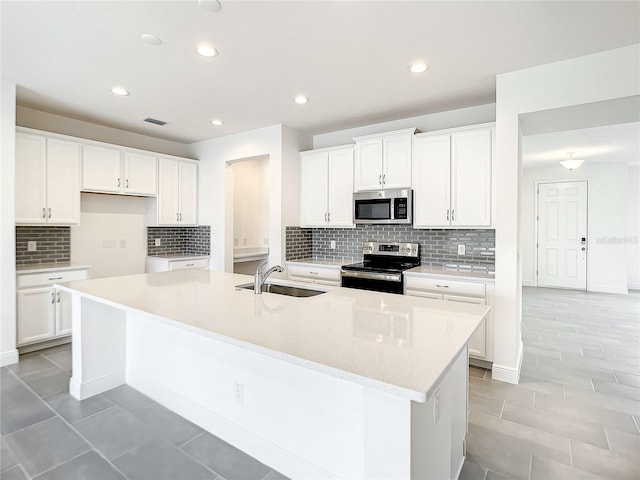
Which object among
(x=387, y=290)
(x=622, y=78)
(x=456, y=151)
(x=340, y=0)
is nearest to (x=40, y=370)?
(x=387, y=290)

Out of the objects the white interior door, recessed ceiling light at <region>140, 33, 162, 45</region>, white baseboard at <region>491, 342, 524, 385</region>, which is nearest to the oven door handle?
white baseboard at <region>491, 342, 524, 385</region>

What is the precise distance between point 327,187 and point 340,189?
200mm

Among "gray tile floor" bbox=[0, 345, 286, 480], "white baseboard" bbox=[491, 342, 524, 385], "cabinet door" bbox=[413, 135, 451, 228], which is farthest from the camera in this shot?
"cabinet door" bbox=[413, 135, 451, 228]

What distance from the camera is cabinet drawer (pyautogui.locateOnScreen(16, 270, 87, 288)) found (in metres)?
3.46

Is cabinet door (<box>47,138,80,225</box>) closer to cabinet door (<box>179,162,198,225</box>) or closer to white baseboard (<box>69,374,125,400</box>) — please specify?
cabinet door (<box>179,162,198,225</box>)

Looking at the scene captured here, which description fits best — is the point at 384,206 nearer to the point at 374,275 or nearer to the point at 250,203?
the point at 374,275

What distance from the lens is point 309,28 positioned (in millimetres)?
2285

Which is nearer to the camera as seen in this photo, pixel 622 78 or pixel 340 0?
pixel 340 0

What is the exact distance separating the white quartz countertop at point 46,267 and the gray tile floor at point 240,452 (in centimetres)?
87

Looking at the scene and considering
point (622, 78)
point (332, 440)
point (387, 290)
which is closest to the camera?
point (332, 440)

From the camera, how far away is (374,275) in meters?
3.67

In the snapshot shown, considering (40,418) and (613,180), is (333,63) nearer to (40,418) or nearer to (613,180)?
(40,418)

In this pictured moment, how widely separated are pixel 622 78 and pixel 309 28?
2.31 meters

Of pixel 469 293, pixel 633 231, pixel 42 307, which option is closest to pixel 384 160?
pixel 469 293
